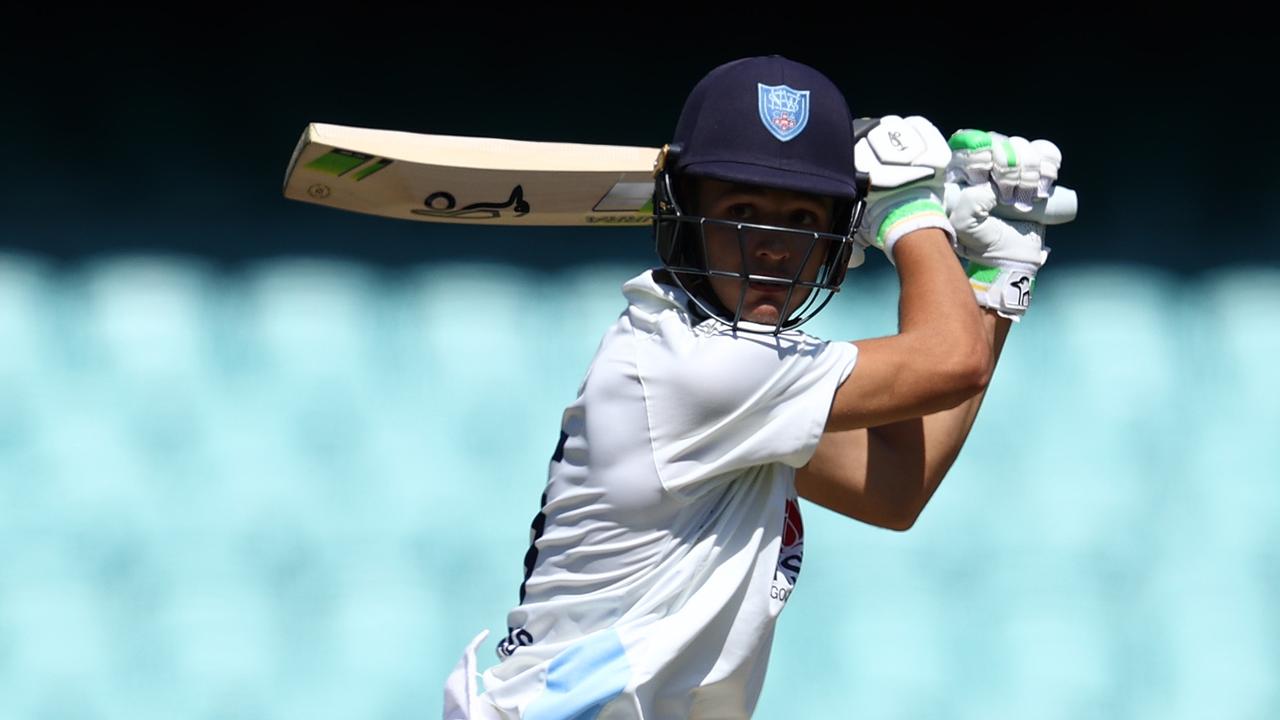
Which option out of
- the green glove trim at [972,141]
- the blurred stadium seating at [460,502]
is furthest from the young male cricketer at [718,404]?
the blurred stadium seating at [460,502]

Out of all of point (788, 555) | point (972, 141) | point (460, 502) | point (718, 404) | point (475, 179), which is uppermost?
point (972, 141)

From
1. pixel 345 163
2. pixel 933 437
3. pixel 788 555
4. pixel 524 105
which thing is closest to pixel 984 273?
pixel 933 437

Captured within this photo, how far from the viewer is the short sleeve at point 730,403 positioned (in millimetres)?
1758

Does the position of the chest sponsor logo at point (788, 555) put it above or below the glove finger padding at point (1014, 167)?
below

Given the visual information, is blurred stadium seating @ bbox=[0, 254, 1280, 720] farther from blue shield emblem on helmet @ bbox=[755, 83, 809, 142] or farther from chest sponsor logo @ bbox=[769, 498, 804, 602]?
blue shield emblem on helmet @ bbox=[755, 83, 809, 142]

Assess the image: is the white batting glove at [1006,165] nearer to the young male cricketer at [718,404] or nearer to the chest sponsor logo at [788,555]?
the young male cricketer at [718,404]

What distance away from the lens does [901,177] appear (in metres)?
1.97

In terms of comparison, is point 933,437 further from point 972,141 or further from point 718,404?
point 718,404

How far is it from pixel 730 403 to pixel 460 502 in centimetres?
180

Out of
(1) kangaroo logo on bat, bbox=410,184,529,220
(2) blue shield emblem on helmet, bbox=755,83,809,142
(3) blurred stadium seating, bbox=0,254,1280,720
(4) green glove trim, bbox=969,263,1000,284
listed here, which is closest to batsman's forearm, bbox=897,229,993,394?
(2) blue shield emblem on helmet, bbox=755,83,809,142

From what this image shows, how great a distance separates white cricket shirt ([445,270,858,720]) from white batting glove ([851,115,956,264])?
0.23 metres

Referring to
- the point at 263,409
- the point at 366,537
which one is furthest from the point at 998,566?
the point at 263,409

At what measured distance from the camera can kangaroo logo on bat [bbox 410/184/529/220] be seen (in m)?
2.35

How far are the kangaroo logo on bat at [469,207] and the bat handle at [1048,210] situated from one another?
665 millimetres
